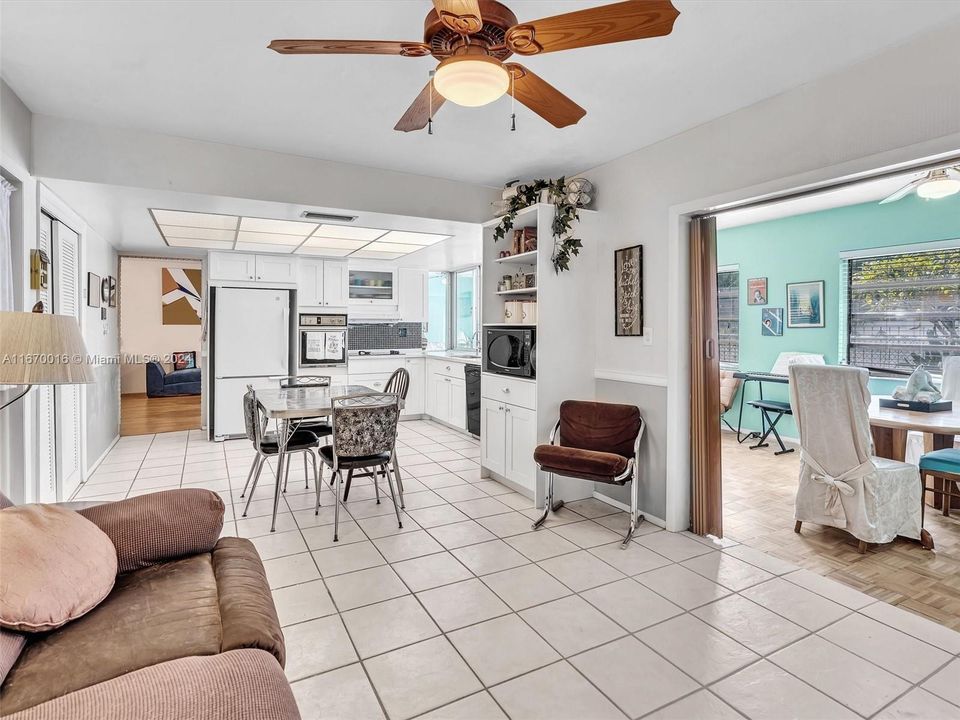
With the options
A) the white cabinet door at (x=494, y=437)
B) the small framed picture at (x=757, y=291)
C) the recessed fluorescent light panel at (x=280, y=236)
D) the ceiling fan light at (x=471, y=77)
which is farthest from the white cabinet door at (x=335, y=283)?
the ceiling fan light at (x=471, y=77)

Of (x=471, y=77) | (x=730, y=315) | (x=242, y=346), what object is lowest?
(x=242, y=346)

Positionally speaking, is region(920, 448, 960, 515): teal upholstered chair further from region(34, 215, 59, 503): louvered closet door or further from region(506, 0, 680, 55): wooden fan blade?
region(34, 215, 59, 503): louvered closet door

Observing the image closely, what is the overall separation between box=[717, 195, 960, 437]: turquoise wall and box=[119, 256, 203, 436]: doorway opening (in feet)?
27.8

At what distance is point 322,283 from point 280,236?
146 cm

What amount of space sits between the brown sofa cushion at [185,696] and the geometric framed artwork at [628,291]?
3.03 m

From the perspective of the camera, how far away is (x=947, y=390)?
13.7 feet

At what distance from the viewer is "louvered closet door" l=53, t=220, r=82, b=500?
361 centimetres

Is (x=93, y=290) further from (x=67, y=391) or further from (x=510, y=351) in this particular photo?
(x=510, y=351)

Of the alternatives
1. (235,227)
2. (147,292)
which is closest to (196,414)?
(147,292)

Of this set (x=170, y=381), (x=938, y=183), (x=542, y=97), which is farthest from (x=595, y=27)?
(x=170, y=381)

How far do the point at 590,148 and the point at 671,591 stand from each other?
2771 millimetres

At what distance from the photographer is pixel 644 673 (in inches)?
77.3

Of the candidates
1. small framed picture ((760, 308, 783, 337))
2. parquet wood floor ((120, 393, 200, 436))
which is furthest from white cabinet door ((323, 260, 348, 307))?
small framed picture ((760, 308, 783, 337))

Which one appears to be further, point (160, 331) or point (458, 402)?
point (160, 331)
